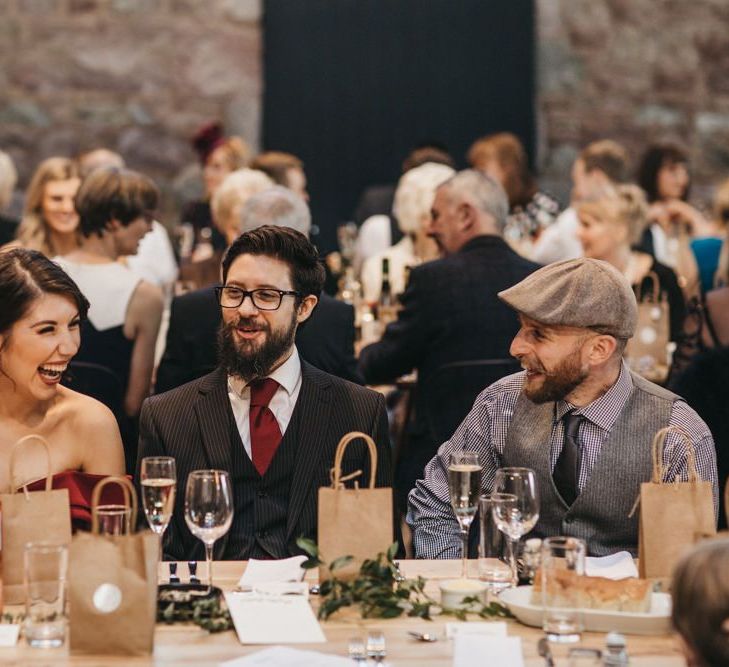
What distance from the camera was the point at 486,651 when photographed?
237 cm

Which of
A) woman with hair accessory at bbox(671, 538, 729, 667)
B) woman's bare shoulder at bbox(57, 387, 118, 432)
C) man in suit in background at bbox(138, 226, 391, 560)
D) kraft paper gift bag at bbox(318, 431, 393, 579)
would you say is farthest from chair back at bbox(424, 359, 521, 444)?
woman with hair accessory at bbox(671, 538, 729, 667)

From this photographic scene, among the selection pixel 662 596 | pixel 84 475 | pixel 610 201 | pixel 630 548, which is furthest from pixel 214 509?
pixel 610 201

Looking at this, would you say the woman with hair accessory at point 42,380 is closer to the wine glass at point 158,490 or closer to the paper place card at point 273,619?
the wine glass at point 158,490

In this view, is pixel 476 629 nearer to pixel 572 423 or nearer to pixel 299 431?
pixel 572 423

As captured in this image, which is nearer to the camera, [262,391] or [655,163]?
[262,391]

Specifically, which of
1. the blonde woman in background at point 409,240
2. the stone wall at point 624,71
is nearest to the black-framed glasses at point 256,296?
A: the blonde woman in background at point 409,240

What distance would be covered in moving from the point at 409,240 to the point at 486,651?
422 cm

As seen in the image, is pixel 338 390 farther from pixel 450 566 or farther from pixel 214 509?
pixel 214 509

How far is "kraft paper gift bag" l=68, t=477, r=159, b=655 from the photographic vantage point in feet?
7.78

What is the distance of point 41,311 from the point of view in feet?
11.0

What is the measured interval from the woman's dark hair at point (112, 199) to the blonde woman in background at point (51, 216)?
0.81m

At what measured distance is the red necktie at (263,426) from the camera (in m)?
3.37

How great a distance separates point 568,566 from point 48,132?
7707 millimetres

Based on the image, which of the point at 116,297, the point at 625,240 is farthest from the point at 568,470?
the point at 625,240
